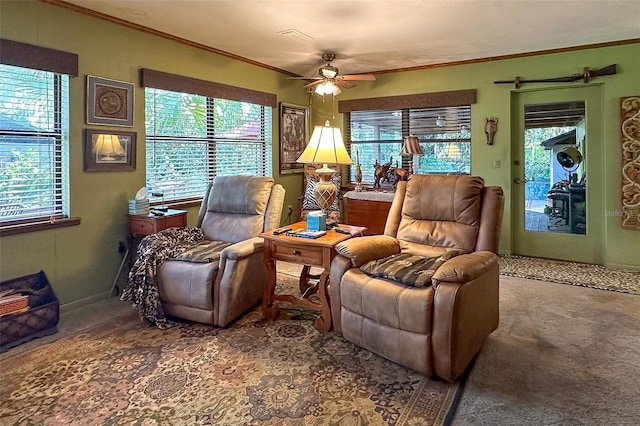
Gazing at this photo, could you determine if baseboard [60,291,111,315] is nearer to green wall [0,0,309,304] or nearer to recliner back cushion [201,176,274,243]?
green wall [0,0,309,304]

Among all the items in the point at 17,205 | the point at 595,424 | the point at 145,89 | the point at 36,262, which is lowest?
the point at 595,424

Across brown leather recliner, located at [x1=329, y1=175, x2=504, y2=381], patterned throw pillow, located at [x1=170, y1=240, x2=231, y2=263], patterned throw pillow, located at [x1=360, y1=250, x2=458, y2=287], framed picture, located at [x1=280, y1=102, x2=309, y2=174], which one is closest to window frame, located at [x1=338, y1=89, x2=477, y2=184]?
framed picture, located at [x1=280, y1=102, x2=309, y2=174]

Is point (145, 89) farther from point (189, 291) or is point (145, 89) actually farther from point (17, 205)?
point (189, 291)

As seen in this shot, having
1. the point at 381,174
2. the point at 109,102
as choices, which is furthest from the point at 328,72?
the point at 109,102

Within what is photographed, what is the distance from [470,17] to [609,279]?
9.02ft

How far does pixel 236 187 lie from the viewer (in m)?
3.64

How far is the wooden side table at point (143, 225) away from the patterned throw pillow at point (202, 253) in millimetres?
401

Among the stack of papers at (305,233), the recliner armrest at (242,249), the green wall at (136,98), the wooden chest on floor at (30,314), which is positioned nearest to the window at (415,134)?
the green wall at (136,98)

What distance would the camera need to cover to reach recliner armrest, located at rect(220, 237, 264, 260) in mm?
2883

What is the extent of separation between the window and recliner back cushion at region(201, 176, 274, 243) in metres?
2.52

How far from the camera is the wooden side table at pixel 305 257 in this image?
2770mm

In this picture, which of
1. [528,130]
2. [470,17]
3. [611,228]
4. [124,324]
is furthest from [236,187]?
[611,228]

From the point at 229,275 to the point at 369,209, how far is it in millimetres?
2728

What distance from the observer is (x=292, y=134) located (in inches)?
225
